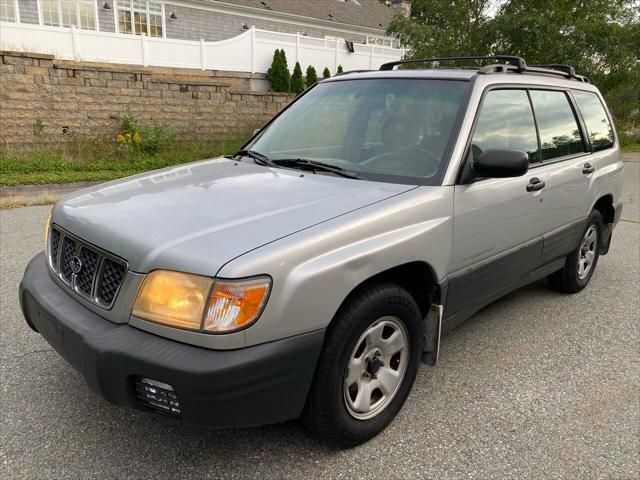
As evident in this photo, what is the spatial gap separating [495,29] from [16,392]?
12195 mm

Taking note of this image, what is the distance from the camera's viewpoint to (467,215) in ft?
9.77

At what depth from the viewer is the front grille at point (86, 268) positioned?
90.9 inches

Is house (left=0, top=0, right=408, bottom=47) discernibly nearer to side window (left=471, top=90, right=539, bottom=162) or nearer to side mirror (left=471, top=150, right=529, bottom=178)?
side window (left=471, top=90, right=539, bottom=162)

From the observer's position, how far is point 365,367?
2.60m

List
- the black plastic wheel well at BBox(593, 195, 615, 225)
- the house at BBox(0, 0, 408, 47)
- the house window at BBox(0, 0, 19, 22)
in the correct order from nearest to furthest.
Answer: the black plastic wheel well at BBox(593, 195, 615, 225)
the house window at BBox(0, 0, 19, 22)
the house at BBox(0, 0, 408, 47)

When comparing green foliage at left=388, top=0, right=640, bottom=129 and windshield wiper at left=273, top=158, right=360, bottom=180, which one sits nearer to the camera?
windshield wiper at left=273, top=158, right=360, bottom=180

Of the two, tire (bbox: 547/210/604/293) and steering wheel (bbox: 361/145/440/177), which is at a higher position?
steering wheel (bbox: 361/145/440/177)

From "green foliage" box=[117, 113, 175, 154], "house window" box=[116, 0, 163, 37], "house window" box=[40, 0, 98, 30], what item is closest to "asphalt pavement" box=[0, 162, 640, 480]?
"green foliage" box=[117, 113, 175, 154]

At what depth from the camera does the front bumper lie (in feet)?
6.60

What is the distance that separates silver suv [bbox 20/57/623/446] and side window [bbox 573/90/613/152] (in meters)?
0.53

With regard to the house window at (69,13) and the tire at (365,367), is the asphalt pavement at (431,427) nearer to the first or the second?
the tire at (365,367)

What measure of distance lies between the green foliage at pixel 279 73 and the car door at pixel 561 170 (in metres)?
15.0

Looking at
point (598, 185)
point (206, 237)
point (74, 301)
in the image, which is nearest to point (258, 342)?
point (206, 237)

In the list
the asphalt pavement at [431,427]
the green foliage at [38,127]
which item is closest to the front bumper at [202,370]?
the asphalt pavement at [431,427]
